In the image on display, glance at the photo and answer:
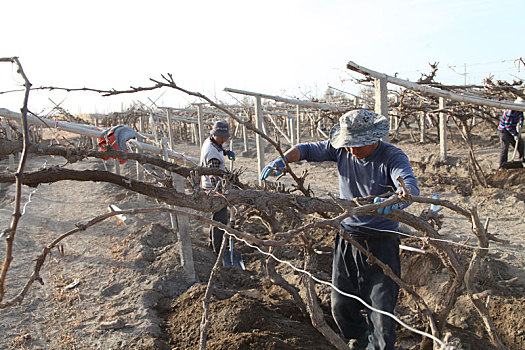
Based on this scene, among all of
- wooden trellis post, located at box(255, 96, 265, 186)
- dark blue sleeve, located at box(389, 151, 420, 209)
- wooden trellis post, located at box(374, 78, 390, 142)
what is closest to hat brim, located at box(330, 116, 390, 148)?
dark blue sleeve, located at box(389, 151, 420, 209)

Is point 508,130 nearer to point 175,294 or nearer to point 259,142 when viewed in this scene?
point 259,142

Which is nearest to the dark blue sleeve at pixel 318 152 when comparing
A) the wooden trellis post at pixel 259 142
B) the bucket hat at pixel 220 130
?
the bucket hat at pixel 220 130

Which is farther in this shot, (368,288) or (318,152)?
(318,152)

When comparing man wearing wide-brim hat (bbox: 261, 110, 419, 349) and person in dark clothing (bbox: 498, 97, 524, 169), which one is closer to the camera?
man wearing wide-brim hat (bbox: 261, 110, 419, 349)

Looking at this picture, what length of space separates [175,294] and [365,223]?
188 centimetres

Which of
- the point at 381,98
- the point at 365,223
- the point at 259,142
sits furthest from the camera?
the point at 259,142

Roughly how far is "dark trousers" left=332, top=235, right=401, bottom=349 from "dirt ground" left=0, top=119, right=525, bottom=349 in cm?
30

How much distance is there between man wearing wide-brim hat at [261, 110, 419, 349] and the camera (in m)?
2.29

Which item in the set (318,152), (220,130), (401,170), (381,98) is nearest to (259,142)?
(220,130)

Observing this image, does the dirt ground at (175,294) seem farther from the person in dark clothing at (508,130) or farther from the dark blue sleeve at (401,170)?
the person in dark clothing at (508,130)

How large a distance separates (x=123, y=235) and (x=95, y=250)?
0.46 metres

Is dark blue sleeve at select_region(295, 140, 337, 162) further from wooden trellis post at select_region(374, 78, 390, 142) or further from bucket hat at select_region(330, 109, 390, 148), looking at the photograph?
wooden trellis post at select_region(374, 78, 390, 142)

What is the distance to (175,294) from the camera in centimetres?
340

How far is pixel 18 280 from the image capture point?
Result: 3730 mm
